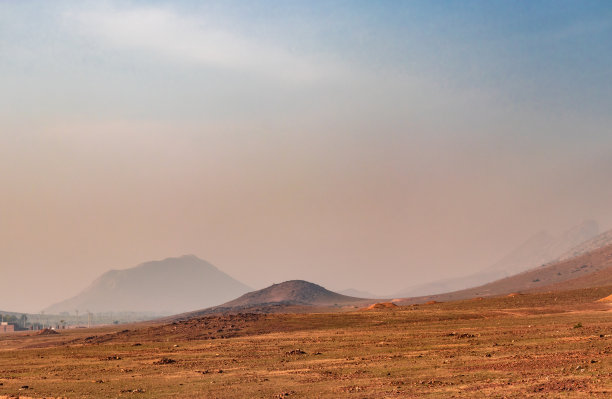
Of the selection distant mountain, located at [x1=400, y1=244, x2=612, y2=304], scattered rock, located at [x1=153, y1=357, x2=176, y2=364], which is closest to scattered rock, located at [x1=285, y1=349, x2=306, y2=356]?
scattered rock, located at [x1=153, y1=357, x2=176, y2=364]

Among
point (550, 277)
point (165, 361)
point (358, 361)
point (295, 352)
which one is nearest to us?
point (358, 361)

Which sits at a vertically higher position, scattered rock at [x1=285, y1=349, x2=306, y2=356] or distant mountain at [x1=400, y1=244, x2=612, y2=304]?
distant mountain at [x1=400, y1=244, x2=612, y2=304]

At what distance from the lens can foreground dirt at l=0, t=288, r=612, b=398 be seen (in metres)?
27.2

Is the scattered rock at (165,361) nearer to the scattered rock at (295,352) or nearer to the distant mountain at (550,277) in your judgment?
the scattered rock at (295,352)

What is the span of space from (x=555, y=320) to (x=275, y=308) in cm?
10504

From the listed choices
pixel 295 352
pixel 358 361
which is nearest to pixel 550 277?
pixel 295 352

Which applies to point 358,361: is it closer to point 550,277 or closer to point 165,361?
point 165,361

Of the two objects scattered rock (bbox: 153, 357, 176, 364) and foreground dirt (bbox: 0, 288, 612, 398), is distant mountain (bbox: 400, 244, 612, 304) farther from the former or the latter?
scattered rock (bbox: 153, 357, 176, 364)

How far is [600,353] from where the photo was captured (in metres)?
32.9

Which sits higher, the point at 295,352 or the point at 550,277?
the point at 550,277

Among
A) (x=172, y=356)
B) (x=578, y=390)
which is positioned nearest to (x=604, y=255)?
(x=172, y=356)

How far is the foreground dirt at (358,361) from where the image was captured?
27250 millimetres

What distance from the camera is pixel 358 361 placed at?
37.5 metres

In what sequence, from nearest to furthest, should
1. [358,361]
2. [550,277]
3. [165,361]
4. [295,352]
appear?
[358,361]
[165,361]
[295,352]
[550,277]
